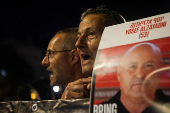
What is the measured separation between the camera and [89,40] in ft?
10.6

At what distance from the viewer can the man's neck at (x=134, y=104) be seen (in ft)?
6.23

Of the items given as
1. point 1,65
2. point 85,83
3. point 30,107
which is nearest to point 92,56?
point 85,83

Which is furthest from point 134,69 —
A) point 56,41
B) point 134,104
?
point 56,41

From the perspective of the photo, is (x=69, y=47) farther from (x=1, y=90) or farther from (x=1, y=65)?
(x=1, y=90)

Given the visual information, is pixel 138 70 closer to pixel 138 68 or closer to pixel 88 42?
pixel 138 68

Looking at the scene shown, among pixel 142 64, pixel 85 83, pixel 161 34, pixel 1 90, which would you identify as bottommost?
pixel 1 90

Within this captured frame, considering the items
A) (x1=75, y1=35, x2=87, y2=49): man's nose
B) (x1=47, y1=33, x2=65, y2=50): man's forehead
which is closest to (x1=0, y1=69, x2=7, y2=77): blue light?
(x1=47, y1=33, x2=65, y2=50): man's forehead

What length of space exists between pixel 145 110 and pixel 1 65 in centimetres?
910

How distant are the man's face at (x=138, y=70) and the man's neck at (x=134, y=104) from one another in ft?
0.09

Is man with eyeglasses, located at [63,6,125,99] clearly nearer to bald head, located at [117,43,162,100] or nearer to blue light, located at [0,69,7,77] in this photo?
bald head, located at [117,43,162,100]

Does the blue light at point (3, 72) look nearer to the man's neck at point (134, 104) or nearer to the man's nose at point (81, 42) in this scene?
the man's nose at point (81, 42)

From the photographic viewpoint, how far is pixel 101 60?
221cm

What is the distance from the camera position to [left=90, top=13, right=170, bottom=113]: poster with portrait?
73.1 inches

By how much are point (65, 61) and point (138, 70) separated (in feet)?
7.46
